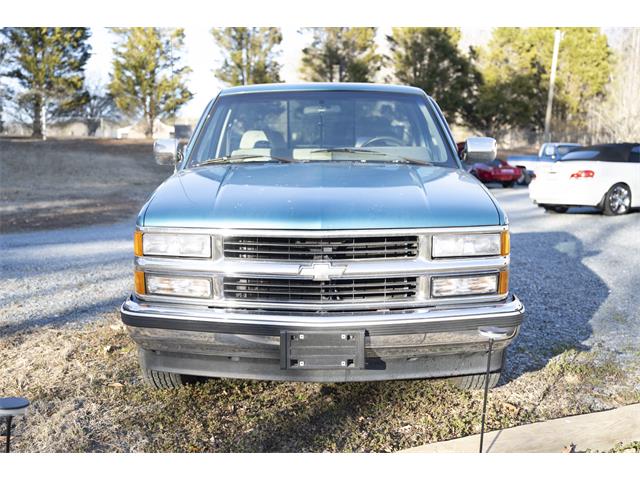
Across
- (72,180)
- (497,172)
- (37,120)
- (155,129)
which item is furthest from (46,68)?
(497,172)

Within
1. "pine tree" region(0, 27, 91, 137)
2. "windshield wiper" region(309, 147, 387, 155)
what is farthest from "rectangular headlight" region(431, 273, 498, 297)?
"pine tree" region(0, 27, 91, 137)

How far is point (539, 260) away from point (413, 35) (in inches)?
1360

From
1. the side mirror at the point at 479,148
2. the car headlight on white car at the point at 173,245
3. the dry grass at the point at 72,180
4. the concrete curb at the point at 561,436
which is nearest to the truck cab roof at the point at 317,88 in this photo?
the side mirror at the point at 479,148

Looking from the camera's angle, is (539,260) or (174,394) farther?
(539,260)

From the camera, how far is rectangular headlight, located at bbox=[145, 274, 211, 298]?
10.0 ft

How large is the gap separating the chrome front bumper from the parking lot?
367 mm

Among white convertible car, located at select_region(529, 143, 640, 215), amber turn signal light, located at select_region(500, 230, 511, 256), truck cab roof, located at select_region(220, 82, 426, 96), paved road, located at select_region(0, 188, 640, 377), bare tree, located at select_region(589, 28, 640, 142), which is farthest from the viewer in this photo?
bare tree, located at select_region(589, 28, 640, 142)

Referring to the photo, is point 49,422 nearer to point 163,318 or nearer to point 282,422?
point 163,318

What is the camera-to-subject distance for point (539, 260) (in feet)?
26.3

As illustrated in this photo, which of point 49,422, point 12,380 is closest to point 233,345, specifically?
point 49,422

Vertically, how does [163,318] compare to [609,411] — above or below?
above

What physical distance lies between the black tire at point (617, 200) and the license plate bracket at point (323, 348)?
11.4 m

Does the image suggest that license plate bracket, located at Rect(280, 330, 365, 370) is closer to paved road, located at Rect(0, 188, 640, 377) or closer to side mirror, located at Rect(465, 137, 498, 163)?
paved road, located at Rect(0, 188, 640, 377)

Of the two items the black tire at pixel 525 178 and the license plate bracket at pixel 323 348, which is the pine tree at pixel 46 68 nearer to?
the black tire at pixel 525 178
